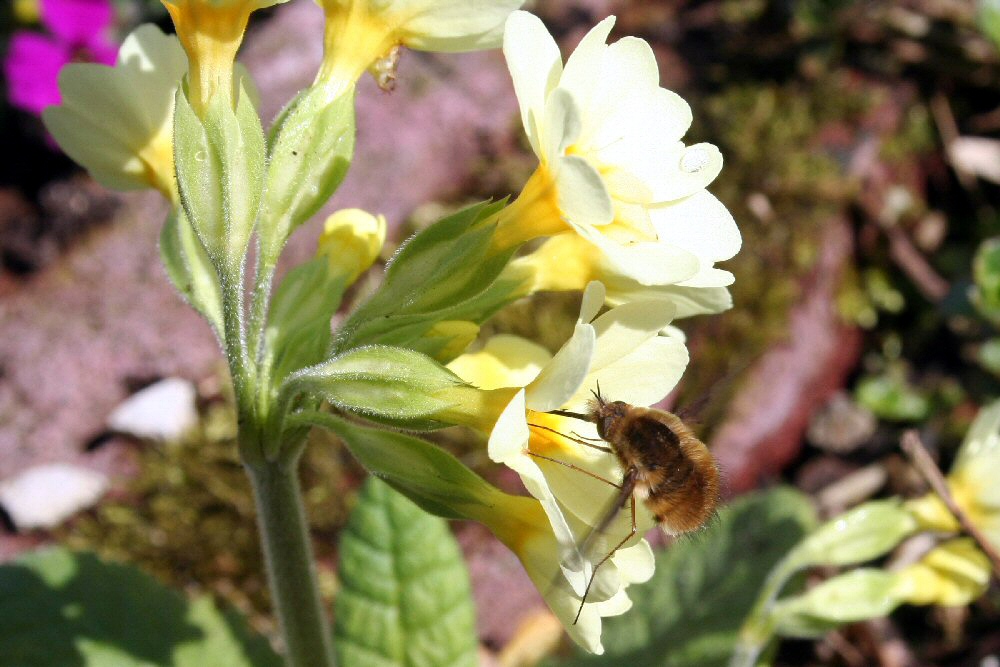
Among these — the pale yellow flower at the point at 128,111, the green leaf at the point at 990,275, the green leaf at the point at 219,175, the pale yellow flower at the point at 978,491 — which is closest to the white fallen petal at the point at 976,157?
the green leaf at the point at 990,275

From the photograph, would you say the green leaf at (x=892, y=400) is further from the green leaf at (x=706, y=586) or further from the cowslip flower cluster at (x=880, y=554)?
the cowslip flower cluster at (x=880, y=554)

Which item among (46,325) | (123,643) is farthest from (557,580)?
(46,325)

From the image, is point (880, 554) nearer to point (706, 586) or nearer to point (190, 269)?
point (706, 586)

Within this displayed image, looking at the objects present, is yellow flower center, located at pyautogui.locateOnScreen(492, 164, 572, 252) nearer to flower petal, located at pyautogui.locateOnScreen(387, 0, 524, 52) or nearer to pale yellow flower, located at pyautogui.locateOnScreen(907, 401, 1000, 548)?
flower petal, located at pyautogui.locateOnScreen(387, 0, 524, 52)

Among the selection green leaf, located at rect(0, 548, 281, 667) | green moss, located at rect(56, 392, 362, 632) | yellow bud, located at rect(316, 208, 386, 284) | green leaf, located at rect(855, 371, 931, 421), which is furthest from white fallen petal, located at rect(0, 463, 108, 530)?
green leaf, located at rect(855, 371, 931, 421)

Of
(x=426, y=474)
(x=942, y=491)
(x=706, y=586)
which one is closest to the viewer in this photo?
(x=426, y=474)

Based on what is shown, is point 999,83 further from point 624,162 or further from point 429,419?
point 429,419

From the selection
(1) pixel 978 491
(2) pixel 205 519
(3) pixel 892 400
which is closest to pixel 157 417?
(2) pixel 205 519
